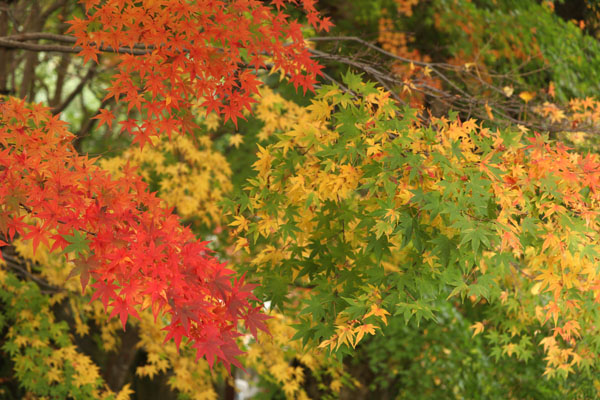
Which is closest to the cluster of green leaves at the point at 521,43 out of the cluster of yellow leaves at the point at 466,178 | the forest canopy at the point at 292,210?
the forest canopy at the point at 292,210

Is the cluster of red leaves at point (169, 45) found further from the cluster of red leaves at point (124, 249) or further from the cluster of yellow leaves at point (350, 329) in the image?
the cluster of yellow leaves at point (350, 329)

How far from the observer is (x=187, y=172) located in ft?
30.2

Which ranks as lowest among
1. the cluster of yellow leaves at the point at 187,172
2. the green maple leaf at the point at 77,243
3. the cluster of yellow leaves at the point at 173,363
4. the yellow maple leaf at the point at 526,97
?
the cluster of yellow leaves at the point at 173,363

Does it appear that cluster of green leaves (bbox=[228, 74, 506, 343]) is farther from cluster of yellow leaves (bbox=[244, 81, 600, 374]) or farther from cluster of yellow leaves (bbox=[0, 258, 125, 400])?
cluster of yellow leaves (bbox=[0, 258, 125, 400])

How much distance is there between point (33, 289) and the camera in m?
8.03

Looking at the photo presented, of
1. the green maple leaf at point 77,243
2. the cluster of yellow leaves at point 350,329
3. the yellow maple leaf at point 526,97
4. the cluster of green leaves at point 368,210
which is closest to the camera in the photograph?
the green maple leaf at point 77,243

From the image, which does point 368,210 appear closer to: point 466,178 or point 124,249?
point 466,178

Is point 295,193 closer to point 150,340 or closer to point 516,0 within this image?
point 150,340

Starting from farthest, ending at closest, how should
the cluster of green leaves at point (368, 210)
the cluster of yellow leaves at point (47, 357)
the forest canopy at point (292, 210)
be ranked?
the cluster of yellow leaves at point (47, 357), the cluster of green leaves at point (368, 210), the forest canopy at point (292, 210)

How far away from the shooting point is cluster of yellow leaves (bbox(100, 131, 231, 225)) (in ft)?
29.4

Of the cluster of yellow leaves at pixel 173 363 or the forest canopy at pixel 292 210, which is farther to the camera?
the cluster of yellow leaves at pixel 173 363

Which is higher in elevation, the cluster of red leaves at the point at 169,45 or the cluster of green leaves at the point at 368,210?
the cluster of red leaves at the point at 169,45

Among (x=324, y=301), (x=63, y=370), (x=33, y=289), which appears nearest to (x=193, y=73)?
(x=324, y=301)

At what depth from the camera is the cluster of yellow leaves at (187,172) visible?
896 centimetres
